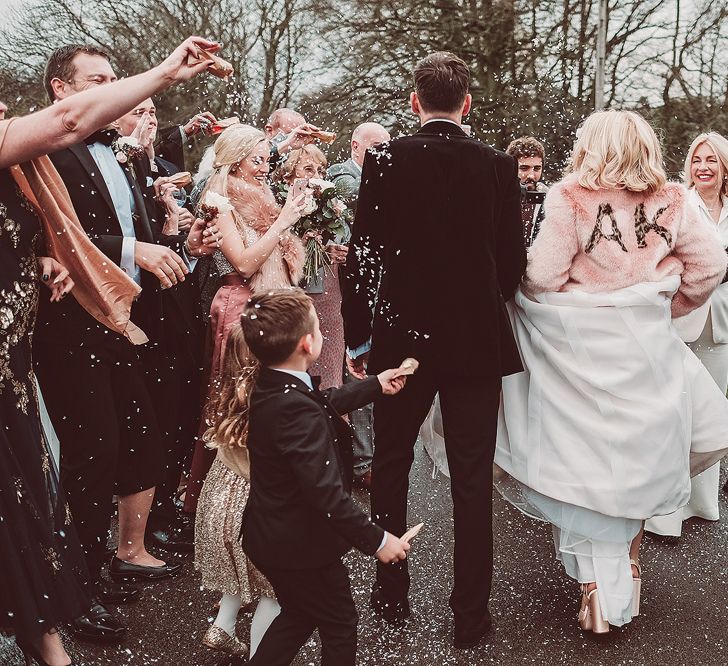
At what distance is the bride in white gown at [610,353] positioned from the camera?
3518mm

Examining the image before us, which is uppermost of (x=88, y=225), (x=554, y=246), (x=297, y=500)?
(x=88, y=225)

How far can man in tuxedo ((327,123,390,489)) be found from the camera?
5.57 m

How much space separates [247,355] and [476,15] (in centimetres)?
1446

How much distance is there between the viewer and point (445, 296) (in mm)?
3389

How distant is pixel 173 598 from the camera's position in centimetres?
386

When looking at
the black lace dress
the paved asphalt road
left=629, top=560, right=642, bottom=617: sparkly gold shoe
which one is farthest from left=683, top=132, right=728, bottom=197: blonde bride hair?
the black lace dress

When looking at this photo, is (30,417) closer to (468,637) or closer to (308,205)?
(468,637)

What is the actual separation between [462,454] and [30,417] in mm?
1700

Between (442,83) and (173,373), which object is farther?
(173,373)

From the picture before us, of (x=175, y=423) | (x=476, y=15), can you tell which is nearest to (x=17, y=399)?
(x=175, y=423)

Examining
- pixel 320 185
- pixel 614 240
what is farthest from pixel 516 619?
pixel 320 185

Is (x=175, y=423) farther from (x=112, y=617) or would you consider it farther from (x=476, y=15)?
(x=476, y=15)

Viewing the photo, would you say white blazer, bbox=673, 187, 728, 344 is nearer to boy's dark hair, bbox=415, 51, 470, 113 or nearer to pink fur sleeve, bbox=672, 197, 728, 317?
pink fur sleeve, bbox=672, 197, 728, 317

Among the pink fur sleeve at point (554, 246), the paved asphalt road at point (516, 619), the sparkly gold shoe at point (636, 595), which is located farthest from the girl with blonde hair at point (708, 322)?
the pink fur sleeve at point (554, 246)
